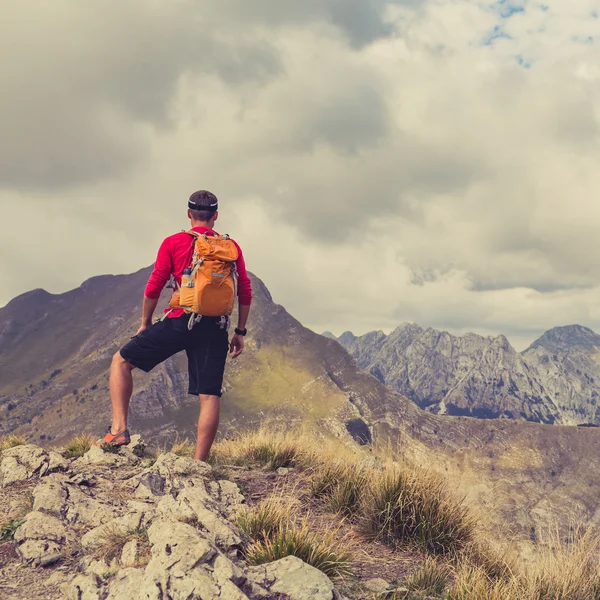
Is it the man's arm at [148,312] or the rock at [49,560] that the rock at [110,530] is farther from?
the man's arm at [148,312]

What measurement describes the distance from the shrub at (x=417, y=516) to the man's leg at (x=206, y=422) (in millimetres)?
2538

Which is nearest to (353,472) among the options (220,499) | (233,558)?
(220,499)

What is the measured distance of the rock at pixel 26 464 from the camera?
6.80m

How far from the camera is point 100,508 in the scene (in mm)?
5734

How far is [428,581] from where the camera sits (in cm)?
457

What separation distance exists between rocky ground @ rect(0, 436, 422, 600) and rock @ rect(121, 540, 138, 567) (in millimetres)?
13

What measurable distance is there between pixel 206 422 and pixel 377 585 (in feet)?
11.8

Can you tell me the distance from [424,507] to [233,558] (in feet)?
9.91

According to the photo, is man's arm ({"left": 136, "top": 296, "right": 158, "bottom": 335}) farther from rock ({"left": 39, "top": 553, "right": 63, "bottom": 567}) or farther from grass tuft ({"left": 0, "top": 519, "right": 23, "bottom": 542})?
rock ({"left": 39, "top": 553, "right": 63, "bottom": 567})

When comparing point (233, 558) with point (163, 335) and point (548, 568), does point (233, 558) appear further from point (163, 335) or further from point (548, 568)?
point (163, 335)

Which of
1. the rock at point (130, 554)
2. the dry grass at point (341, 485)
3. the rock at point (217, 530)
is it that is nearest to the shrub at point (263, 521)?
the rock at point (217, 530)

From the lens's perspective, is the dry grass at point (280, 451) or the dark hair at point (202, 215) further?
the dry grass at point (280, 451)

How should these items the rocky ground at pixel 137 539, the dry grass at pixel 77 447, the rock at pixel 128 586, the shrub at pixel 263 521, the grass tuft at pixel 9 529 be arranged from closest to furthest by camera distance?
1. the rock at pixel 128 586
2. the rocky ground at pixel 137 539
3. the shrub at pixel 263 521
4. the grass tuft at pixel 9 529
5. the dry grass at pixel 77 447

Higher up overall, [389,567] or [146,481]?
[146,481]
